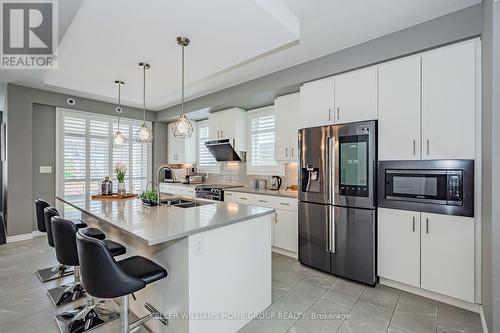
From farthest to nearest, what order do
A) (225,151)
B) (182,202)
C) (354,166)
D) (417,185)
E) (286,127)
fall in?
1. (225,151)
2. (286,127)
3. (182,202)
4. (354,166)
5. (417,185)

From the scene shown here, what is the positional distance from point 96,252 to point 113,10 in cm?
189

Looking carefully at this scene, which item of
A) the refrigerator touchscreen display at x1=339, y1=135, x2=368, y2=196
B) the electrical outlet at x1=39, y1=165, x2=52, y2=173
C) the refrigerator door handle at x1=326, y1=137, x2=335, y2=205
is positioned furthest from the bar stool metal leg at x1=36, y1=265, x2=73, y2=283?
the refrigerator touchscreen display at x1=339, y1=135, x2=368, y2=196

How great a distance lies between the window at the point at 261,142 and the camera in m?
4.36

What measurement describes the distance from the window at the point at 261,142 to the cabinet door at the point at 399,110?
1934 mm

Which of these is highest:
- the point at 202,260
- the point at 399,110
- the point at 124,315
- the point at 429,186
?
the point at 399,110

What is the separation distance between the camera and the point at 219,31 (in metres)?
2.30

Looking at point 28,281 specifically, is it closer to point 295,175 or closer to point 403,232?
point 295,175

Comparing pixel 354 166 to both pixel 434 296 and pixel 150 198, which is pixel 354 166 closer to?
pixel 434 296

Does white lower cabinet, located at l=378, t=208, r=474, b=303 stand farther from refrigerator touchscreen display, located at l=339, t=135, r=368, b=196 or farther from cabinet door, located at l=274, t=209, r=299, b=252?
cabinet door, located at l=274, t=209, r=299, b=252

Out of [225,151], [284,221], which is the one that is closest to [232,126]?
[225,151]

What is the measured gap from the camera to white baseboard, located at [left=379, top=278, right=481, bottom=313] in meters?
2.19

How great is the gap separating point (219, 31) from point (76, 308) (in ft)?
9.64

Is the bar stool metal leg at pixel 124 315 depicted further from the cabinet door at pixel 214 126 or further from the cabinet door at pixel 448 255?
the cabinet door at pixel 214 126

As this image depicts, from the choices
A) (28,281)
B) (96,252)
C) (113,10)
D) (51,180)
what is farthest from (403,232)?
(51,180)
